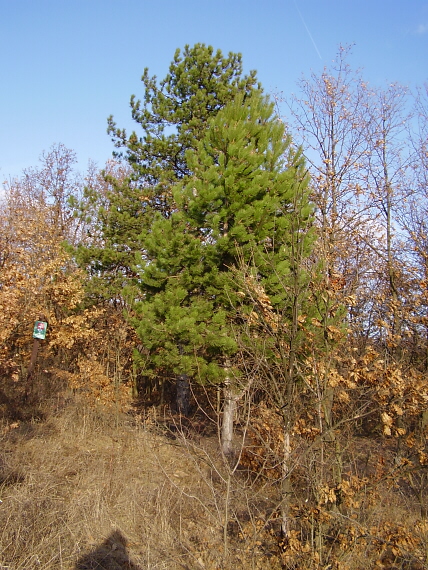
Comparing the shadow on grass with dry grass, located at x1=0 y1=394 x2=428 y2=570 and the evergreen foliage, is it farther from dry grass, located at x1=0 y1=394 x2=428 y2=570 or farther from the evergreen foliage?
the evergreen foliage

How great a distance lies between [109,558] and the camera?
5082 mm

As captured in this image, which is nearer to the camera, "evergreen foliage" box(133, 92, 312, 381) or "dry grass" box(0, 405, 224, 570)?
"dry grass" box(0, 405, 224, 570)

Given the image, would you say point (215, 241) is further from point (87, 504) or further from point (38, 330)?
point (87, 504)

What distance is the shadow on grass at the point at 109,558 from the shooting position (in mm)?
4848

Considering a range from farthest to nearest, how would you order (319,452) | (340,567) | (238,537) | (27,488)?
(27,488)
(238,537)
(319,452)
(340,567)

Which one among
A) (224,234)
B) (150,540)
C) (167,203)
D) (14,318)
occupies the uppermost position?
(167,203)

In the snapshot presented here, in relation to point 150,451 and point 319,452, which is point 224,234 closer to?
point 150,451

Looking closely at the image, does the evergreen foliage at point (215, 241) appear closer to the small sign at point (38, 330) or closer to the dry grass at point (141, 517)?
the small sign at point (38, 330)

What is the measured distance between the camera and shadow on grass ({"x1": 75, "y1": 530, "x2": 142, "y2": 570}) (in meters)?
4.85

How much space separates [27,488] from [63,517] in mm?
936

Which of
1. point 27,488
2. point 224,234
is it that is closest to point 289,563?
point 27,488

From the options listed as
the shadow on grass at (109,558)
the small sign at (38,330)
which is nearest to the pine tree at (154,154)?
the small sign at (38,330)

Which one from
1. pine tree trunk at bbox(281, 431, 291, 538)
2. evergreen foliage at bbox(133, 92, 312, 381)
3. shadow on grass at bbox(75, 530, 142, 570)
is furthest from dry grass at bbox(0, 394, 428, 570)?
evergreen foliage at bbox(133, 92, 312, 381)

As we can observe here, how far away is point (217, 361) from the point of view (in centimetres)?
867
